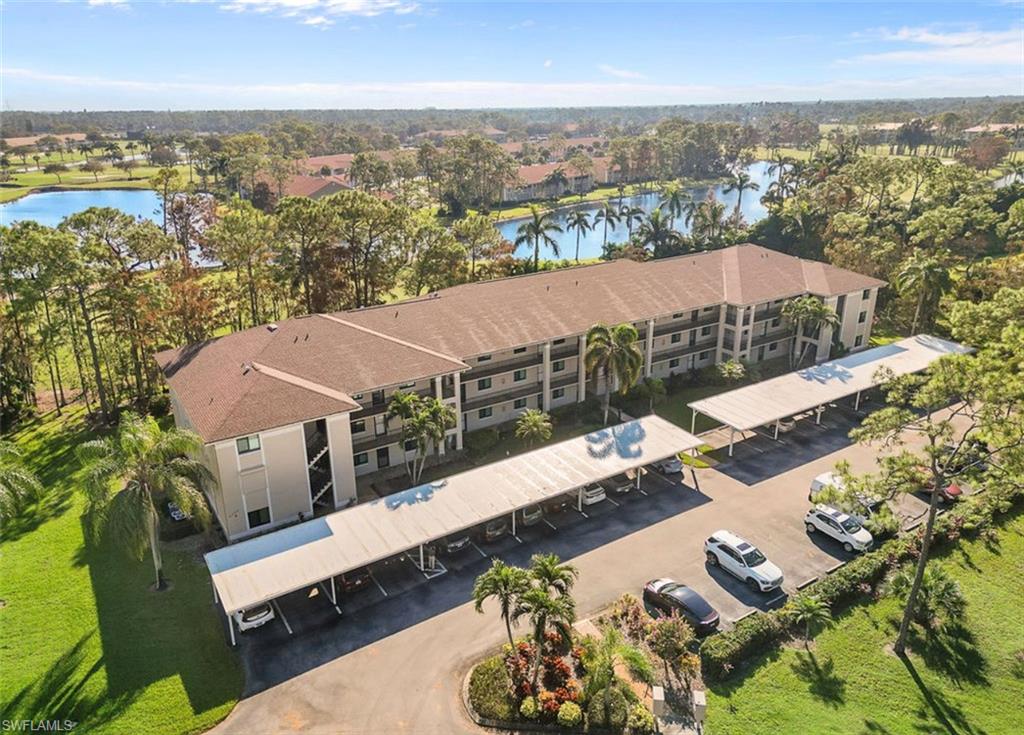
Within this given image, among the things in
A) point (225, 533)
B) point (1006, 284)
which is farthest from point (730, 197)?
point (225, 533)

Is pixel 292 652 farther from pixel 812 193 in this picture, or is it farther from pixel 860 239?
pixel 812 193

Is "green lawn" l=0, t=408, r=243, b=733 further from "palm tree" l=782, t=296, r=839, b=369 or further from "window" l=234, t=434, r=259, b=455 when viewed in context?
"palm tree" l=782, t=296, r=839, b=369

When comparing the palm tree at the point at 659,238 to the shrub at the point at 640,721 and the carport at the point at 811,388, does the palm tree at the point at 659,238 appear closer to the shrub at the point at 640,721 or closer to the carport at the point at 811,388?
the carport at the point at 811,388

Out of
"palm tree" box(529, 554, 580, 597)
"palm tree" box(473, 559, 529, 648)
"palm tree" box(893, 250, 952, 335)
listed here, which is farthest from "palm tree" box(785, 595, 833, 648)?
"palm tree" box(893, 250, 952, 335)

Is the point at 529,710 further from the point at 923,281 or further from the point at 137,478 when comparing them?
the point at 923,281

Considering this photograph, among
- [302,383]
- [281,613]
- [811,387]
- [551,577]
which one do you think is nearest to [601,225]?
[811,387]

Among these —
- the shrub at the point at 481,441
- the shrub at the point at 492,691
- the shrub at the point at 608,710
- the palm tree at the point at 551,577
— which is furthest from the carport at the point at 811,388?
the shrub at the point at 492,691
